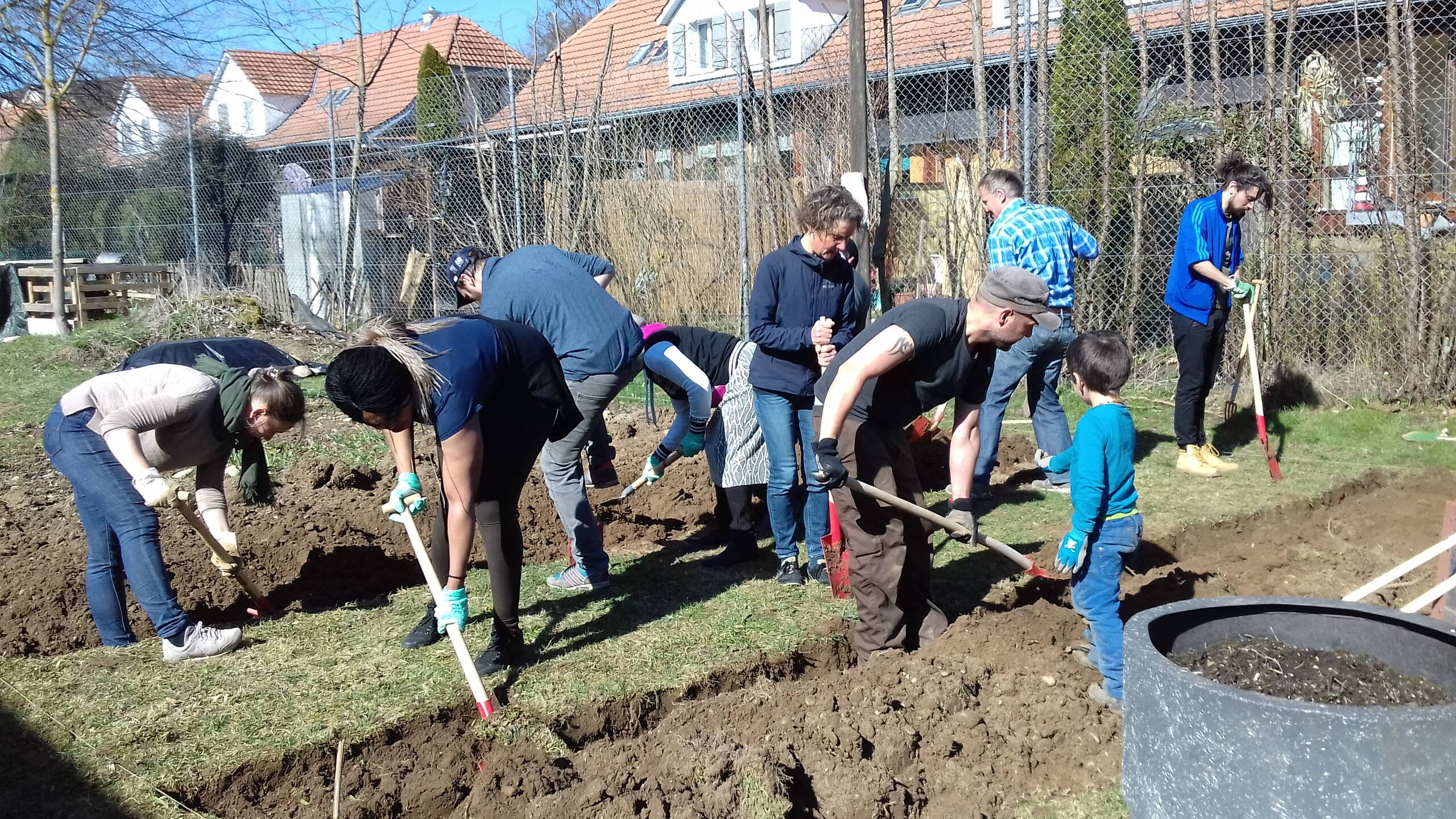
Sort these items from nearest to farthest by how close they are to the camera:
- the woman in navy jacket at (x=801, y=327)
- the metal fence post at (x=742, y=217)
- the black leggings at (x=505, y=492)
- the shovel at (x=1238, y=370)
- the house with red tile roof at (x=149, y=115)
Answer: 1. the black leggings at (x=505, y=492)
2. the woman in navy jacket at (x=801, y=327)
3. the shovel at (x=1238, y=370)
4. the metal fence post at (x=742, y=217)
5. the house with red tile roof at (x=149, y=115)

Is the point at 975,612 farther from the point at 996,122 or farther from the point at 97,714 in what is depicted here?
the point at 996,122

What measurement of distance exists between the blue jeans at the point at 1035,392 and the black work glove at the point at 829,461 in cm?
258

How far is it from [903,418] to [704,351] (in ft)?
5.47

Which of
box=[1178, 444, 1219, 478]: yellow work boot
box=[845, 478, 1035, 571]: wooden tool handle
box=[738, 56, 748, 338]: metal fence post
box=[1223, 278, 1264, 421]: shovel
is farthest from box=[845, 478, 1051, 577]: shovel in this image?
box=[738, 56, 748, 338]: metal fence post

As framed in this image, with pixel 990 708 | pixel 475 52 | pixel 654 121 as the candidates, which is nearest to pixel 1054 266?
pixel 990 708

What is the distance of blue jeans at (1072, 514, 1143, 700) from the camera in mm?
4184

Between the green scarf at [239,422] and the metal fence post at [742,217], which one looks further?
the metal fence post at [742,217]

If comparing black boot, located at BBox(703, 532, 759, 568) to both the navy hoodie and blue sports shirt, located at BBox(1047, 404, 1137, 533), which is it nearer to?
the navy hoodie

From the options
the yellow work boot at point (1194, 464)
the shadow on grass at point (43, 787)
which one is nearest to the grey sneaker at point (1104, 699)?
the shadow on grass at point (43, 787)

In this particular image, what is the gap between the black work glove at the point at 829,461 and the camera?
13.1ft

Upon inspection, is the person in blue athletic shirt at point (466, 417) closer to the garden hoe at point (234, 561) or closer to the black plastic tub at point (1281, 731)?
the garden hoe at point (234, 561)

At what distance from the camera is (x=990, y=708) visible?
13.3 feet

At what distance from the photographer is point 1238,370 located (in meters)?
8.57

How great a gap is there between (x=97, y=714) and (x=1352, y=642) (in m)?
4.18
